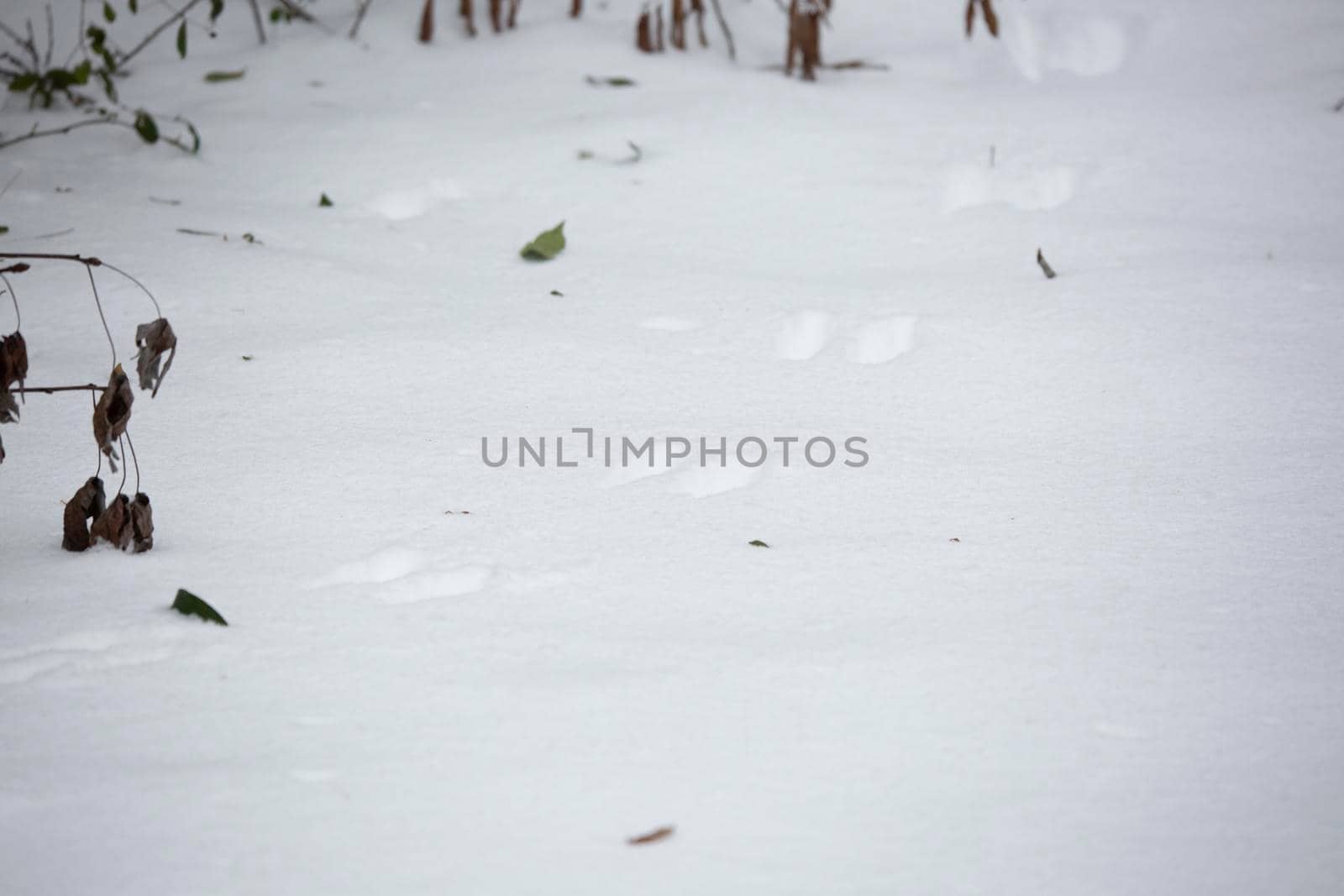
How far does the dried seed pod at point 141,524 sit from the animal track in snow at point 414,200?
41.2 inches

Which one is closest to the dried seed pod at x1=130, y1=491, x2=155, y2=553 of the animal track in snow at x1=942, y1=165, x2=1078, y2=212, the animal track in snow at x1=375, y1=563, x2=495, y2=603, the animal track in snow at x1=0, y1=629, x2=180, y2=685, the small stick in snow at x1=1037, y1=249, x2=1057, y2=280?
the animal track in snow at x1=0, y1=629, x2=180, y2=685

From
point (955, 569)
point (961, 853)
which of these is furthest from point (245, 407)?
point (961, 853)

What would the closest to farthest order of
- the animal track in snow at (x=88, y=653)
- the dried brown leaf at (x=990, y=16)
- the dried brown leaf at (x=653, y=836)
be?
the dried brown leaf at (x=653, y=836) < the animal track in snow at (x=88, y=653) < the dried brown leaf at (x=990, y=16)

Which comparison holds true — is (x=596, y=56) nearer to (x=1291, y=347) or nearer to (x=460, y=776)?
(x=1291, y=347)

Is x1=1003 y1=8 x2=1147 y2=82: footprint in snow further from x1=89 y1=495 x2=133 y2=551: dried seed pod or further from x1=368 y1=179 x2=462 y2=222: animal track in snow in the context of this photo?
x1=89 y1=495 x2=133 y2=551: dried seed pod

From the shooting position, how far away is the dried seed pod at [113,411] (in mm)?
939

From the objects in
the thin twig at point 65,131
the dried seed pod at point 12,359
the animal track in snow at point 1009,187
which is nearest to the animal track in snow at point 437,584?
the dried seed pod at point 12,359

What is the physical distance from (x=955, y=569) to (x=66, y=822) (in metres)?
0.75

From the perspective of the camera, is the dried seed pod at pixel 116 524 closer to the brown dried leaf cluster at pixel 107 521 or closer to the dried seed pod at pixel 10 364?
the brown dried leaf cluster at pixel 107 521

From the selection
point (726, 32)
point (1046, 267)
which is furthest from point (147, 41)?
point (1046, 267)

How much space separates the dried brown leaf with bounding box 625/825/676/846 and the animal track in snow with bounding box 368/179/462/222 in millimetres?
1457

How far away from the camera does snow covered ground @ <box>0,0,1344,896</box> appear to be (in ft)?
2.51

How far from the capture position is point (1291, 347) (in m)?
1.50

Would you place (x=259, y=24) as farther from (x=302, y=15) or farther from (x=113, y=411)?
(x=113, y=411)
